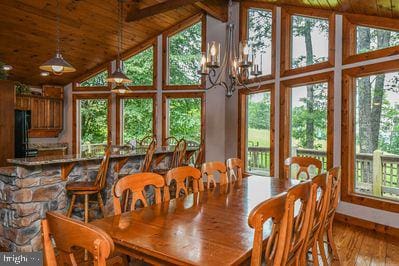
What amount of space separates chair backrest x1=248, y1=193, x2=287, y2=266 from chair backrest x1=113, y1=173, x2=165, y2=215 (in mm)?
975

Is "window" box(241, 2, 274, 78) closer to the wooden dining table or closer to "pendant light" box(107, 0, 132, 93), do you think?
"pendant light" box(107, 0, 132, 93)

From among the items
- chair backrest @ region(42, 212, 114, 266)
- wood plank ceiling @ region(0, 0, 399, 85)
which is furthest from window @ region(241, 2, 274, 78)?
chair backrest @ region(42, 212, 114, 266)

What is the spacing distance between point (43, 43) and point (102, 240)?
604cm

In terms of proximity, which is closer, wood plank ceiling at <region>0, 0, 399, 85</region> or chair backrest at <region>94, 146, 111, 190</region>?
chair backrest at <region>94, 146, 111, 190</region>

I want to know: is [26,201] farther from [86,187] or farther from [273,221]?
[273,221]

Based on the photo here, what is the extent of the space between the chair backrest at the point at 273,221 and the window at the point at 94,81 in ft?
22.1

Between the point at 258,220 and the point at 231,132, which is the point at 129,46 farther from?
the point at 258,220

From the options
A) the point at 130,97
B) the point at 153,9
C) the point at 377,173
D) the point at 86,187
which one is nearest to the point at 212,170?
the point at 86,187

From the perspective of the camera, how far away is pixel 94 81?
7.56m

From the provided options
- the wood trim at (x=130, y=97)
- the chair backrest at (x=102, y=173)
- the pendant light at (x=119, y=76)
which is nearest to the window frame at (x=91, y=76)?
the wood trim at (x=130, y=97)

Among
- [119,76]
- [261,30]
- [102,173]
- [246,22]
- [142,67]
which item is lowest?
[102,173]

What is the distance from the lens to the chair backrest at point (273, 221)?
1.21 meters

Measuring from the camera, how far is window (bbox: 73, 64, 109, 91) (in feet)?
24.5

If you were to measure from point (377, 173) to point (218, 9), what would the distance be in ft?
14.3
